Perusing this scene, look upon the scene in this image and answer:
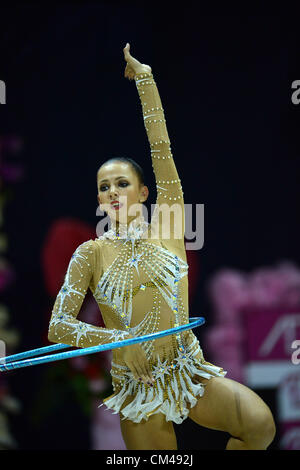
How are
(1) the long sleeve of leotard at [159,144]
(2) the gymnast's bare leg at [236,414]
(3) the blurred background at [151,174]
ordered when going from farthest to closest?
(3) the blurred background at [151,174]
(1) the long sleeve of leotard at [159,144]
(2) the gymnast's bare leg at [236,414]

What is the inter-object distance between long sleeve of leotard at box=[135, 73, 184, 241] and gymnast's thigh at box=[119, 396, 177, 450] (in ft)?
2.22

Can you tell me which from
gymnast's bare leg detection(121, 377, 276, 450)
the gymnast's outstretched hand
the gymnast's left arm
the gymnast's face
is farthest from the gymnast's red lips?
gymnast's bare leg detection(121, 377, 276, 450)

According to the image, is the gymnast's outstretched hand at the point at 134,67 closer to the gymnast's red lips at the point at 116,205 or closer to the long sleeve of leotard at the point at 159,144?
the long sleeve of leotard at the point at 159,144

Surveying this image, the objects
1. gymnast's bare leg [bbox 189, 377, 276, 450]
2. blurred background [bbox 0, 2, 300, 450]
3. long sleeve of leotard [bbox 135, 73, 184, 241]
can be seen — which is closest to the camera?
gymnast's bare leg [bbox 189, 377, 276, 450]

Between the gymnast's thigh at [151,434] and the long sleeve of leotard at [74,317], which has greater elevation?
the long sleeve of leotard at [74,317]

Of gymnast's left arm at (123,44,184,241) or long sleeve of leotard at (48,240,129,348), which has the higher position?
gymnast's left arm at (123,44,184,241)

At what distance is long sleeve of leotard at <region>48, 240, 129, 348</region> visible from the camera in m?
2.00

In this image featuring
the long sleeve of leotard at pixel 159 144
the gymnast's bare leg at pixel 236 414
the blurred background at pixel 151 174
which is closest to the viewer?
the gymnast's bare leg at pixel 236 414

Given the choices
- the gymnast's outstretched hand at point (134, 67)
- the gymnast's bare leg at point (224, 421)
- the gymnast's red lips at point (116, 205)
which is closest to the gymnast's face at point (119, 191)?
the gymnast's red lips at point (116, 205)

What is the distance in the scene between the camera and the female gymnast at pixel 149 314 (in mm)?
1994

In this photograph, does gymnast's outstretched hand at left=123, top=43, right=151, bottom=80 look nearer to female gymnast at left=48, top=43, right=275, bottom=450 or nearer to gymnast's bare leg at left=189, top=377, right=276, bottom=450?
female gymnast at left=48, top=43, right=275, bottom=450

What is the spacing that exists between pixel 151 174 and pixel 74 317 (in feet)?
2.05
